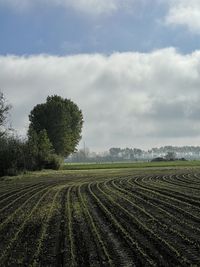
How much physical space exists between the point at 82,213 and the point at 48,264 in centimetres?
923

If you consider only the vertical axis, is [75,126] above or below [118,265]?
above

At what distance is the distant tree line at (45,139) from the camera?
68.4m

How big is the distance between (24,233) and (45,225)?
1.51 metres

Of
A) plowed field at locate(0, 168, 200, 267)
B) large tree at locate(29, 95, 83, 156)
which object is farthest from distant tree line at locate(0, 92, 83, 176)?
plowed field at locate(0, 168, 200, 267)

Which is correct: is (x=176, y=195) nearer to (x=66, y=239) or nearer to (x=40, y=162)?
(x=66, y=239)

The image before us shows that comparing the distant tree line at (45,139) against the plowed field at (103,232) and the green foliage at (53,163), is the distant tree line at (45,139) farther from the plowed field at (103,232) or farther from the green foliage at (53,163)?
the plowed field at (103,232)

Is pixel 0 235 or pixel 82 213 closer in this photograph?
pixel 0 235

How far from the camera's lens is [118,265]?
11.5m

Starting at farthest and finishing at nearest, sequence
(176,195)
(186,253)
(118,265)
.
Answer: (176,195) → (186,253) → (118,265)

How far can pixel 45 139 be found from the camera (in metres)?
83.6

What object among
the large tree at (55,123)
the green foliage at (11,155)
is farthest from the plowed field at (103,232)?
the large tree at (55,123)

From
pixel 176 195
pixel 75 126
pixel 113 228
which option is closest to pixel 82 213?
pixel 113 228

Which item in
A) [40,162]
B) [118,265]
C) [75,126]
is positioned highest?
[75,126]

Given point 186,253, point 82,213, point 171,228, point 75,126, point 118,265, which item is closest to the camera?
point 118,265
